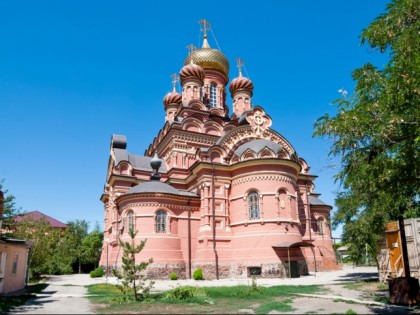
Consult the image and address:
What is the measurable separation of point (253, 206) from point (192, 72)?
14.9 meters

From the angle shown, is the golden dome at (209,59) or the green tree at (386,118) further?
the golden dome at (209,59)

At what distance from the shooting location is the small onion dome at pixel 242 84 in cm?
3319

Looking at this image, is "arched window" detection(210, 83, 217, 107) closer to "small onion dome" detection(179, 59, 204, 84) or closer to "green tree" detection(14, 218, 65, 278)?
"small onion dome" detection(179, 59, 204, 84)

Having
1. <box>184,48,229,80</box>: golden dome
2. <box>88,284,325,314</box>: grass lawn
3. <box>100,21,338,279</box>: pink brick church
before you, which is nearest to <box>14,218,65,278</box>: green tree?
<box>100,21,338,279</box>: pink brick church

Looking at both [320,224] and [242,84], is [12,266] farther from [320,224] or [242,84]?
[242,84]

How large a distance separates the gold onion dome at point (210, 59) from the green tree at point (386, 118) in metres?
25.8

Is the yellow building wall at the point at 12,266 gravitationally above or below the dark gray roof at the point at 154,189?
below

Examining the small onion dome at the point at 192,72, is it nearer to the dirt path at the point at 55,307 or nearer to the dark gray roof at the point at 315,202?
the dark gray roof at the point at 315,202

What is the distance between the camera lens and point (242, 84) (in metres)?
33.1

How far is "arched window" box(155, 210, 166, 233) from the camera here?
21453mm

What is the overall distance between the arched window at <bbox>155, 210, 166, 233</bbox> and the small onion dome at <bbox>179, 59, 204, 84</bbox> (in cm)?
1441

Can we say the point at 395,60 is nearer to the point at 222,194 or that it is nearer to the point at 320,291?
the point at 320,291

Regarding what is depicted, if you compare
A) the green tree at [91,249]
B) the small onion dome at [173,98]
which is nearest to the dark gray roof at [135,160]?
the small onion dome at [173,98]

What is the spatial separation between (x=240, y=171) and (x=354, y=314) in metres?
15.3
